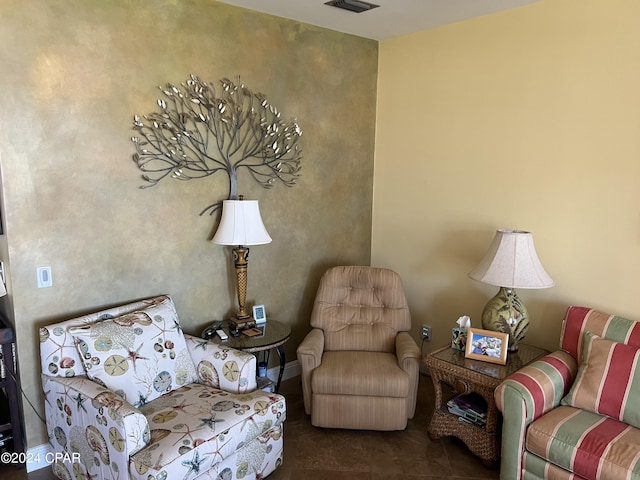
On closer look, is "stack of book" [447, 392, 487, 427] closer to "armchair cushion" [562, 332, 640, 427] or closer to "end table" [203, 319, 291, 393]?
"armchair cushion" [562, 332, 640, 427]

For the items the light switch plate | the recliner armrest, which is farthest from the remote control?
the recliner armrest

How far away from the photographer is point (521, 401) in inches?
86.7

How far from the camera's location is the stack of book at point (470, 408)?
2.68 meters

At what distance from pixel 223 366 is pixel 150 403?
396mm

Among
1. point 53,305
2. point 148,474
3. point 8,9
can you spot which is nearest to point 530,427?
point 148,474

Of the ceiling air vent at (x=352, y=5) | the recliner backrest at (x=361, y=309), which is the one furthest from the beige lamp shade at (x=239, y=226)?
the ceiling air vent at (x=352, y=5)

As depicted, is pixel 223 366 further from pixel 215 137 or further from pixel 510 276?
pixel 510 276

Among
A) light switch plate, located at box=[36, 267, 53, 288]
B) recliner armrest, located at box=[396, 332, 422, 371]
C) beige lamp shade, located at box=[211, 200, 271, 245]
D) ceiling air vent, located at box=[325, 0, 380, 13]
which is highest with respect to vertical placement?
ceiling air vent, located at box=[325, 0, 380, 13]

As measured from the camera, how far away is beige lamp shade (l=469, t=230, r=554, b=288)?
8.59ft

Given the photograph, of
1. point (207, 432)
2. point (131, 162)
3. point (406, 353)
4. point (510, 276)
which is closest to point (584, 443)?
point (510, 276)

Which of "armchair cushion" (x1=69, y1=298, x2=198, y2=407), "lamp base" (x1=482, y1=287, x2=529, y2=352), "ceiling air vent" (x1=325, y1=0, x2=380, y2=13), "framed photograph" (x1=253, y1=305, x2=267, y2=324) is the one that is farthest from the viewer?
"framed photograph" (x1=253, y1=305, x2=267, y2=324)

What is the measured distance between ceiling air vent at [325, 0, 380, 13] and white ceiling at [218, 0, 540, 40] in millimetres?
54

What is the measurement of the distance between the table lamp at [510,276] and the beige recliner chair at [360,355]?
20.9 inches

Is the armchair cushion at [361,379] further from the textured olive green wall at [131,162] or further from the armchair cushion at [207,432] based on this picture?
the textured olive green wall at [131,162]
